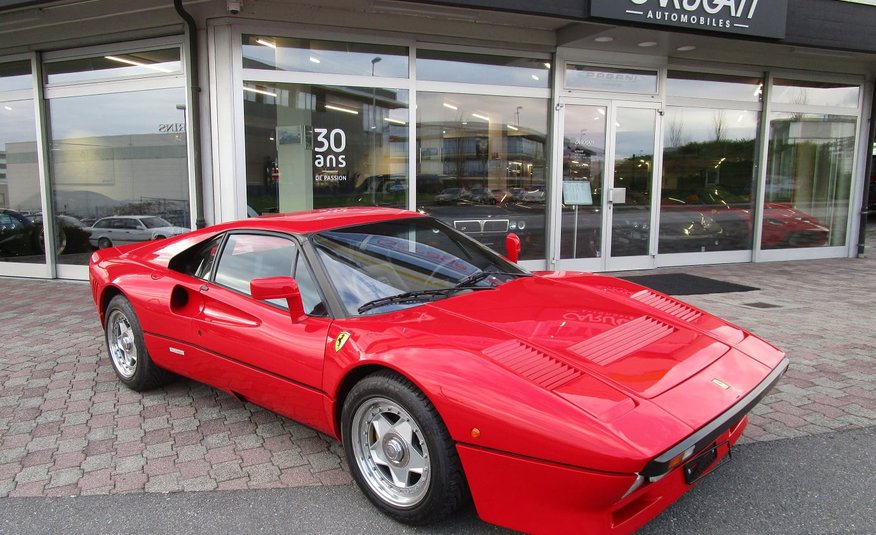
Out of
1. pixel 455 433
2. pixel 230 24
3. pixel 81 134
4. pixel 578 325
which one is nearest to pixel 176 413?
pixel 455 433

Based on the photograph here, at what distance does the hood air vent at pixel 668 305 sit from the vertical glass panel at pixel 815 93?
27.6ft

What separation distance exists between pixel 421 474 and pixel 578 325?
3.18 feet

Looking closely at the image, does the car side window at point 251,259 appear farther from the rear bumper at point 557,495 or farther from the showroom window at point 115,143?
the showroom window at point 115,143

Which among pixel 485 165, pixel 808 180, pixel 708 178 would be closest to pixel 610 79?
pixel 485 165

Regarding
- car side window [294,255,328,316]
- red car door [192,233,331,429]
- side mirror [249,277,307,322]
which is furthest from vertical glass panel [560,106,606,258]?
side mirror [249,277,307,322]

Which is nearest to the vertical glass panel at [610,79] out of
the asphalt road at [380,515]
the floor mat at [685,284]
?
the floor mat at [685,284]

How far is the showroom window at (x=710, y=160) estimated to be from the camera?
9.30 meters

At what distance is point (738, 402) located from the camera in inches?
89.0

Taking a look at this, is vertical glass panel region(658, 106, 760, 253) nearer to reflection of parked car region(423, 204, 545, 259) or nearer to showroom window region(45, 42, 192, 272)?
reflection of parked car region(423, 204, 545, 259)

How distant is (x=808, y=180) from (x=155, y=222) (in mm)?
11022

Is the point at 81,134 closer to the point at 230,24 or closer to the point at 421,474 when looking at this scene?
the point at 230,24

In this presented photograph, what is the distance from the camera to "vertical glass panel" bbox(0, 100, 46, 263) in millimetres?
8352

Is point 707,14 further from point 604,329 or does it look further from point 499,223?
point 604,329

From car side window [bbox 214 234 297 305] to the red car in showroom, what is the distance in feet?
0.04
